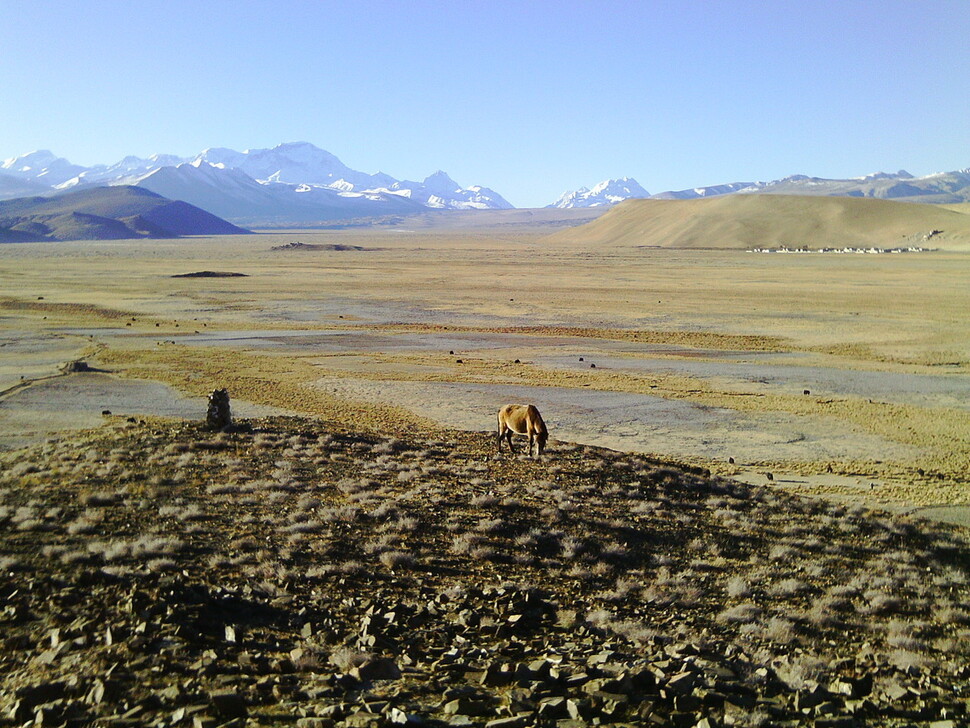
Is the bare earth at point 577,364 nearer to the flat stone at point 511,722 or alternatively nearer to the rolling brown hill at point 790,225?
the flat stone at point 511,722

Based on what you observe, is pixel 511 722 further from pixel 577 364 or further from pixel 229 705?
pixel 577 364

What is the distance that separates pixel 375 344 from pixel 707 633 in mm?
29467

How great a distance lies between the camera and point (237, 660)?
7.23m

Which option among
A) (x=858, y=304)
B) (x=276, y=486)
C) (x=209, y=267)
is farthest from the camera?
(x=209, y=267)

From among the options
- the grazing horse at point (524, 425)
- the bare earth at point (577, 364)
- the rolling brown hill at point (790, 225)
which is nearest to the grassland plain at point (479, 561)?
the bare earth at point (577, 364)

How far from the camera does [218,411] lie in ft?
58.0

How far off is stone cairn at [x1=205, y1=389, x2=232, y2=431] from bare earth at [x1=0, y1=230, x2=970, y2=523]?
3528 mm

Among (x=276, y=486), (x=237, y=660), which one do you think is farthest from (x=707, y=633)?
(x=276, y=486)

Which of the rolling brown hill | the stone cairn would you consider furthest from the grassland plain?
the rolling brown hill

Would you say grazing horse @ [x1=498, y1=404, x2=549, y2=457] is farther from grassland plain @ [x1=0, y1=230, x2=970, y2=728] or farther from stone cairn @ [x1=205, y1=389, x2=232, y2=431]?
stone cairn @ [x1=205, y1=389, x2=232, y2=431]

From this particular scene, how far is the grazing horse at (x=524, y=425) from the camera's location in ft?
50.6

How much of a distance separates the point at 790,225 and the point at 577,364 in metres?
135

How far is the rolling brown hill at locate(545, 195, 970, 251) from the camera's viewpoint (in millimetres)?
136625

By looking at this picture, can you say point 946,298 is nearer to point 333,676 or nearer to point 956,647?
point 956,647
